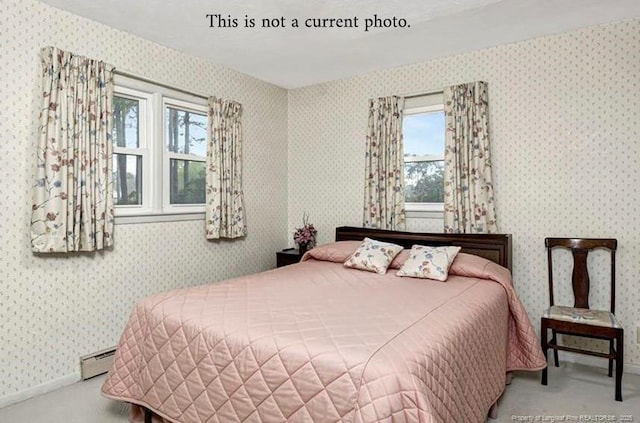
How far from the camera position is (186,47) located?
3.34 meters

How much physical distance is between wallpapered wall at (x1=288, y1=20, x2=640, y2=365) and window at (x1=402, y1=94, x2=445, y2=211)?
0.15m

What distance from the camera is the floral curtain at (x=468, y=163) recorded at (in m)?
3.34

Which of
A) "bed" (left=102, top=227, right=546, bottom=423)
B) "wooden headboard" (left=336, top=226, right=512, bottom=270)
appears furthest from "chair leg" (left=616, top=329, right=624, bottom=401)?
"wooden headboard" (left=336, top=226, right=512, bottom=270)

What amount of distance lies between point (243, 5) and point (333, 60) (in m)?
1.24

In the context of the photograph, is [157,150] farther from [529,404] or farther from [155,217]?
[529,404]

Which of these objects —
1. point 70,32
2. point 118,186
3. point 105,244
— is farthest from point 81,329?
point 70,32

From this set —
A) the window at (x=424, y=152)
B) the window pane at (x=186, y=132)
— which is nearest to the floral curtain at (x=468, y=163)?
the window at (x=424, y=152)

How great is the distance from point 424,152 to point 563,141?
1131 millimetres

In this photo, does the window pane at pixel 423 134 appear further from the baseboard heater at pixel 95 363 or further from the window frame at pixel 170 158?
the baseboard heater at pixel 95 363

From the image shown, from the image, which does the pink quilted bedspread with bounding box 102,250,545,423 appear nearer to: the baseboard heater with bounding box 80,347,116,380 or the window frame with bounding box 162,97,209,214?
the baseboard heater with bounding box 80,347,116,380

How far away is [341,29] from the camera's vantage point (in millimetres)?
2992

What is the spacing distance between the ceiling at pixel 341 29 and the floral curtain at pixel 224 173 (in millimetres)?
472

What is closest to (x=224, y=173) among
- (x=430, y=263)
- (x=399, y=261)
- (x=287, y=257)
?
(x=287, y=257)

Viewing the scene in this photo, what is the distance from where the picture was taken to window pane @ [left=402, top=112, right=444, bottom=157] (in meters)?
3.76
